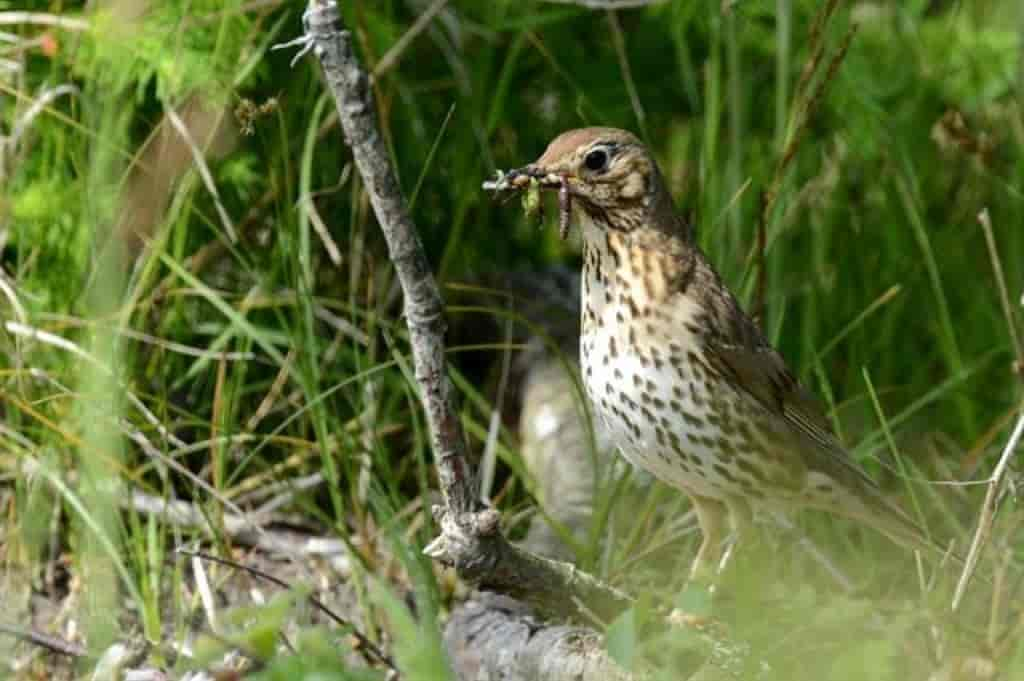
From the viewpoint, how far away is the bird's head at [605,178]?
3.54 meters

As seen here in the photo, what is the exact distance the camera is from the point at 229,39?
4.58 m

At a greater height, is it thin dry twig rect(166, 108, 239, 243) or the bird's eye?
the bird's eye

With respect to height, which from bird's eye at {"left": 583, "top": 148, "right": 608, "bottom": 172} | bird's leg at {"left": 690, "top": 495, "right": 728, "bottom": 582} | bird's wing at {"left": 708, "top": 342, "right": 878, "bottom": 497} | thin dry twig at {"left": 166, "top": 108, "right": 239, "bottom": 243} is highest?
bird's eye at {"left": 583, "top": 148, "right": 608, "bottom": 172}

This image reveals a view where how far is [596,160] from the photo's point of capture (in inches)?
141

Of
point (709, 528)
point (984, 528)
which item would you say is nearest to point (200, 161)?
point (709, 528)

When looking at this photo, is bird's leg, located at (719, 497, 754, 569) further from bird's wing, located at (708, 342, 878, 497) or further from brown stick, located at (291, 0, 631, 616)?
brown stick, located at (291, 0, 631, 616)

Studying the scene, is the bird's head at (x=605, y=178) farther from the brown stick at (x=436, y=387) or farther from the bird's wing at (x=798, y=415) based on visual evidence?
the brown stick at (x=436, y=387)

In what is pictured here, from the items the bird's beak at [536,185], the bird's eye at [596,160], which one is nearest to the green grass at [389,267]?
the bird's beak at [536,185]

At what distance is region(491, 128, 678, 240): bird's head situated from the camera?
3.54 meters

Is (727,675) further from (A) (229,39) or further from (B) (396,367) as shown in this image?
(A) (229,39)

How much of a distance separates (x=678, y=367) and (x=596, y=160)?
16.8 inches

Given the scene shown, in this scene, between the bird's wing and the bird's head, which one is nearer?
the bird's head

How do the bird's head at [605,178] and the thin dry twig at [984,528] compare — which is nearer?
the thin dry twig at [984,528]

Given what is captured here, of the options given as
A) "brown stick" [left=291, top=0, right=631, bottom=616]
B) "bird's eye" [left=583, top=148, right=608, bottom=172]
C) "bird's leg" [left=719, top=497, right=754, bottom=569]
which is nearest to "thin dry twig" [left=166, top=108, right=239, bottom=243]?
"bird's eye" [left=583, top=148, right=608, bottom=172]
